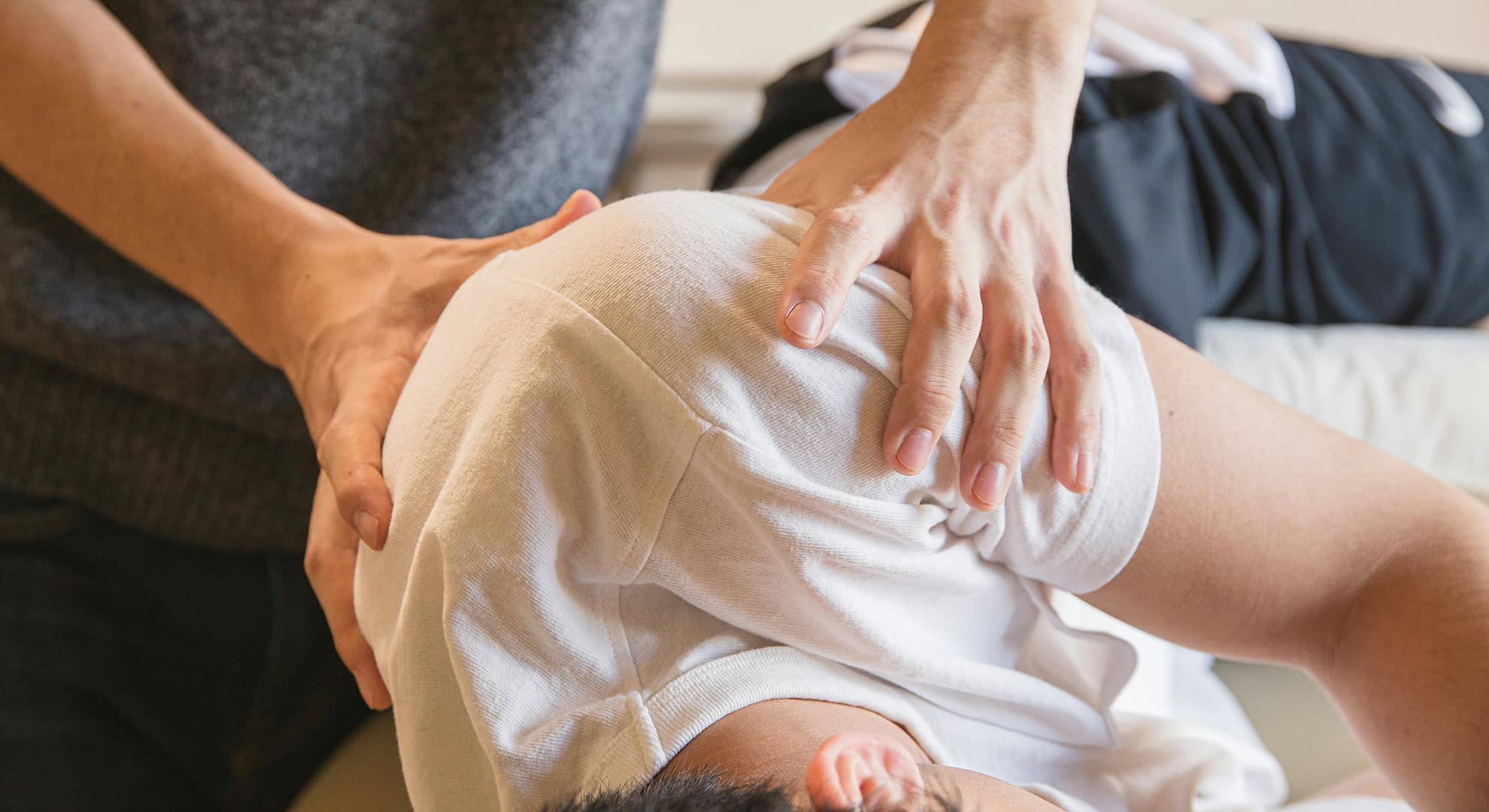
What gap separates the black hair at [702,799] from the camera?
37 centimetres

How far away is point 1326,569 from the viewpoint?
1.84 ft

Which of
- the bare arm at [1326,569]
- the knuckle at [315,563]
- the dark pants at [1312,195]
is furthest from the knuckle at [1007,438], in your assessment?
the dark pants at [1312,195]

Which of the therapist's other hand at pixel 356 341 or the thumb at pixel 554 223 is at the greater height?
the thumb at pixel 554 223

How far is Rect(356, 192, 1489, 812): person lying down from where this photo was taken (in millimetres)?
454

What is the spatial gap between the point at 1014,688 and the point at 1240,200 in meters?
0.69

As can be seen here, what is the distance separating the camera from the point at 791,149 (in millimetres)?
1008

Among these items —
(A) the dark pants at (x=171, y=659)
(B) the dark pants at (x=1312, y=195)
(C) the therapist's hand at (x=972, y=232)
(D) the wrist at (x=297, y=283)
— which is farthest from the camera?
(B) the dark pants at (x=1312, y=195)

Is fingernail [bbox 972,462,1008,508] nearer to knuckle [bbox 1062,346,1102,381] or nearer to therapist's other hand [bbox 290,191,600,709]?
knuckle [bbox 1062,346,1102,381]

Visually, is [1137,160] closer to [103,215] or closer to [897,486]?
[897,486]

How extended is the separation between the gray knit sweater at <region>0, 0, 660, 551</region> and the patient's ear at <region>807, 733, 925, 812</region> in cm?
65

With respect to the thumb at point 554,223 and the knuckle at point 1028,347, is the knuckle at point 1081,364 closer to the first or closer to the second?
the knuckle at point 1028,347

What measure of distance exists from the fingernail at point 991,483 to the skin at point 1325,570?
108 mm

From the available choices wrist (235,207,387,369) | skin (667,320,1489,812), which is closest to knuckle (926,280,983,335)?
skin (667,320,1489,812)

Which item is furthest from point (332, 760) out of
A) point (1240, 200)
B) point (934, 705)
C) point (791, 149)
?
point (1240, 200)
